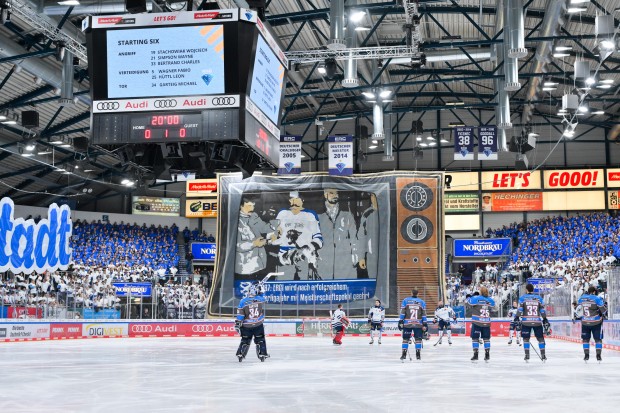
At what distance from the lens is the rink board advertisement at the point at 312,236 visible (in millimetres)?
38656

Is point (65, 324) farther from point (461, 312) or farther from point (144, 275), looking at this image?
point (461, 312)

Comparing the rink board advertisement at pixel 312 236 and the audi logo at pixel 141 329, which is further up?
the rink board advertisement at pixel 312 236

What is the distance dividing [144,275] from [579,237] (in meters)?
26.0

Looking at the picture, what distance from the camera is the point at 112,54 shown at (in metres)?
15.6

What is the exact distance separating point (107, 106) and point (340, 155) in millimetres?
19102

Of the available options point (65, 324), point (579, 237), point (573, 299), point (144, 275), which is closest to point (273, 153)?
point (573, 299)

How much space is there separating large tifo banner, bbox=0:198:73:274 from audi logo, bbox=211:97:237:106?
55.0 feet

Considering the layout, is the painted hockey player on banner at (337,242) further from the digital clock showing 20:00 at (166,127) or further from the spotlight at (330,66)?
the digital clock showing 20:00 at (166,127)

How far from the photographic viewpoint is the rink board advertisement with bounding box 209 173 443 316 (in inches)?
1522

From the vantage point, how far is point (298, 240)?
130 feet

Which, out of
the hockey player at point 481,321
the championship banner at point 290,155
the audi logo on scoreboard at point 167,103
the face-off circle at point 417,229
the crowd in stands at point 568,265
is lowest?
the hockey player at point 481,321

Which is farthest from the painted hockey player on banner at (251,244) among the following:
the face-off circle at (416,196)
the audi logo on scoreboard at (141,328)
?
the face-off circle at (416,196)

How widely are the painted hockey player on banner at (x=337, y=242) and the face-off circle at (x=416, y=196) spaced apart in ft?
9.29

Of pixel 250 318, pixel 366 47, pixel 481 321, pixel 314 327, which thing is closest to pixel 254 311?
pixel 250 318
